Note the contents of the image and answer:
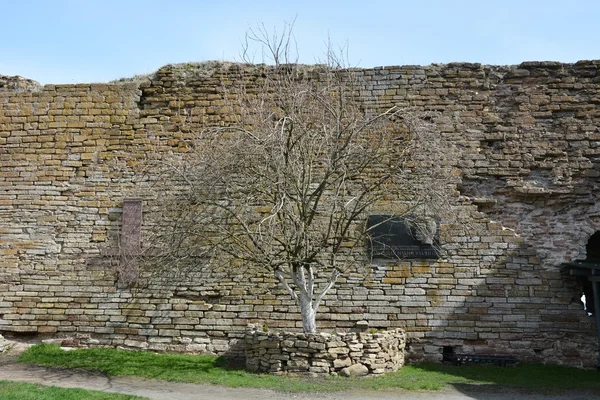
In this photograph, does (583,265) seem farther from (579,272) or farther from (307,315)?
(307,315)

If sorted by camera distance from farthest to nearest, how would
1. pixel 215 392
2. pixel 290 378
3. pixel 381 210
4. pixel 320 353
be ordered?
pixel 381 210, pixel 320 353, pixel 290 378, pixel 215 392

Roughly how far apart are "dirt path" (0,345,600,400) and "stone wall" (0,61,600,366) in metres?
2.00

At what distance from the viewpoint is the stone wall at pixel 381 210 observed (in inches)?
413

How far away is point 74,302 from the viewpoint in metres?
11.0

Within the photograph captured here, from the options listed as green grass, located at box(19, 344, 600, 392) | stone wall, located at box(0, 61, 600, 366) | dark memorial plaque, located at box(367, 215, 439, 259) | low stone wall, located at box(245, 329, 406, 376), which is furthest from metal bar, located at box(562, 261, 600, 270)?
low stone wall, located at box(245, 329, 406, 376)

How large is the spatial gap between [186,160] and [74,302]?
3109 millimetres

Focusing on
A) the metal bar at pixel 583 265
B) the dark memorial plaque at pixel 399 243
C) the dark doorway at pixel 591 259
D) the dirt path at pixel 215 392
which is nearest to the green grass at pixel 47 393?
the dirt path at pixel 215 392

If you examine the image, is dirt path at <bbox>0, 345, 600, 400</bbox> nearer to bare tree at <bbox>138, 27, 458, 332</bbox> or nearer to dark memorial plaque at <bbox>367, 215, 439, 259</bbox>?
bare tree at <bbox>138, 27, 458, 332</bbox>

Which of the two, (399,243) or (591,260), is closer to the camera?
(399,243)

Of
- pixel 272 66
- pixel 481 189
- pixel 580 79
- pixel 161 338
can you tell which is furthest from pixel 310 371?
pixel 580 79

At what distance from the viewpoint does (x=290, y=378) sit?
863 cm

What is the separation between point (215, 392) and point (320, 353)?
1615 mm

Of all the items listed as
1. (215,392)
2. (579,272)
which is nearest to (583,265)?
(579,272)

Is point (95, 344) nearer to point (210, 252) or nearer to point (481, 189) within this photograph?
point (210, 252)
